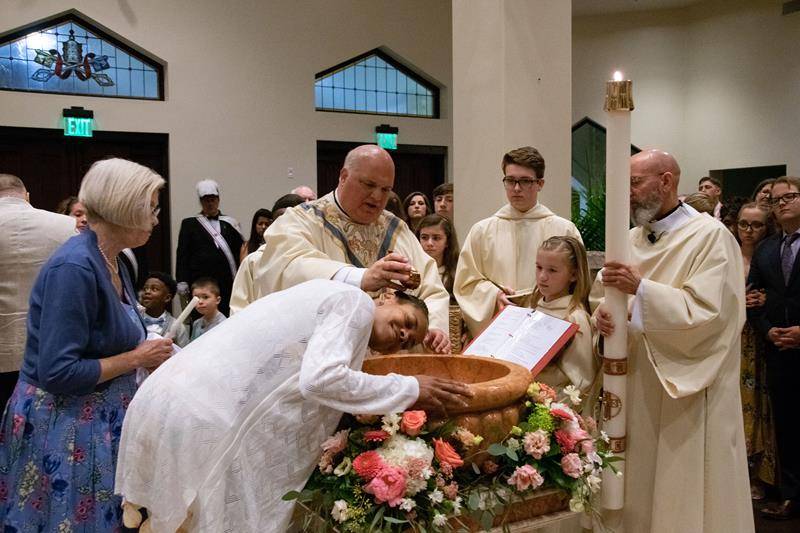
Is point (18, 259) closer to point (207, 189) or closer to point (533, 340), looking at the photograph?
point (533, 340)

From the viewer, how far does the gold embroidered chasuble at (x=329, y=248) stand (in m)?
3.15

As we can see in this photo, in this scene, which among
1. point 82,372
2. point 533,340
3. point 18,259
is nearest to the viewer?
point 82,372

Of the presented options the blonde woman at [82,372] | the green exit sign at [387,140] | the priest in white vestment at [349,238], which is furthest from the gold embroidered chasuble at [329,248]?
the green exit sign at [387,140]

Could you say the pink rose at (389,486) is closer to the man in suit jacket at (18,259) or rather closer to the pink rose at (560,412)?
the pink rose at (560,412)

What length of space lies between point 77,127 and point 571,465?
7.65 meters

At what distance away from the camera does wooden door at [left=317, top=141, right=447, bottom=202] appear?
10.2 metres

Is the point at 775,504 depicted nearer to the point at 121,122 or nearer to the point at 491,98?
the point at 491,98

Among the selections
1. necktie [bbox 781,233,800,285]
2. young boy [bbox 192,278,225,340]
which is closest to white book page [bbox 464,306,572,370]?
necktie [bbox 781,233,800,285]

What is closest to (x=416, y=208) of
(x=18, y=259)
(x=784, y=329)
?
(x=784, y=329)

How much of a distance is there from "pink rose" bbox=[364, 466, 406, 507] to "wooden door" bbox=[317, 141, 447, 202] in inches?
334

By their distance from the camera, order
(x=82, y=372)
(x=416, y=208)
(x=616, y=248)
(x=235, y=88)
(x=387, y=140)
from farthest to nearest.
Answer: (x=387, y=140), (x=235, y=88), (x=416, y=208), (x=616, y=248), (x=82, y=372)

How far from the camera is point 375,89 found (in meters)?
10.4

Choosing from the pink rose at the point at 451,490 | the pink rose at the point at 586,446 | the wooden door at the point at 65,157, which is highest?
the wooden door at the point at 65,157

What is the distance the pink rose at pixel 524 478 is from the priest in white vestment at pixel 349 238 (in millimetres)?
932
